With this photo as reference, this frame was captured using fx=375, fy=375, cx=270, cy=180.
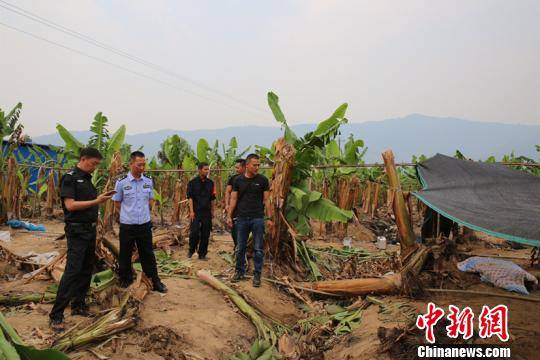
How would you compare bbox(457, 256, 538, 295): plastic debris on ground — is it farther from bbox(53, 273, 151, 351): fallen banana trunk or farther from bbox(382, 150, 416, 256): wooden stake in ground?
bbox(53, 273, 151, 351): fallen banana trunk

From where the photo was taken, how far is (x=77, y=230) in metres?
3.92

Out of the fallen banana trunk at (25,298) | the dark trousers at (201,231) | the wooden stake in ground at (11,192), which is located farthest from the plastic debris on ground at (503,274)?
the wooden stake in ground at (11,192)

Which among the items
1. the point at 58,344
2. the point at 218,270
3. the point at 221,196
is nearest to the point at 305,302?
the point at 218,270

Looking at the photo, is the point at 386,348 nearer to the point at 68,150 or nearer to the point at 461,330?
the point at 461,330

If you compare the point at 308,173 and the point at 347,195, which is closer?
the point at 308,173

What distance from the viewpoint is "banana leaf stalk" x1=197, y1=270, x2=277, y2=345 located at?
4543mm

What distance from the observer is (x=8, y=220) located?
9.46 meters

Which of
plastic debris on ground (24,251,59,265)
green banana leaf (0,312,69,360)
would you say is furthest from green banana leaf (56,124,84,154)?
green banana leaf (0,312,69,360)

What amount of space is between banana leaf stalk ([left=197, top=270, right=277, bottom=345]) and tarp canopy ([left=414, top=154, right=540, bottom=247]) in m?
2.54

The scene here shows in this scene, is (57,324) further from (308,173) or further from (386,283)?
(308,173)

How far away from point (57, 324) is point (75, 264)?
1.96 feet

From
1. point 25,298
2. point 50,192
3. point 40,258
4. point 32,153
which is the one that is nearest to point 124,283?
point 25,298

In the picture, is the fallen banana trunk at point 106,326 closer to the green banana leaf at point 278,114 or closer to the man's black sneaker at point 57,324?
the man's black sneaker at point 57,324

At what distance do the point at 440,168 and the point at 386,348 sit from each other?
3.47 meters
